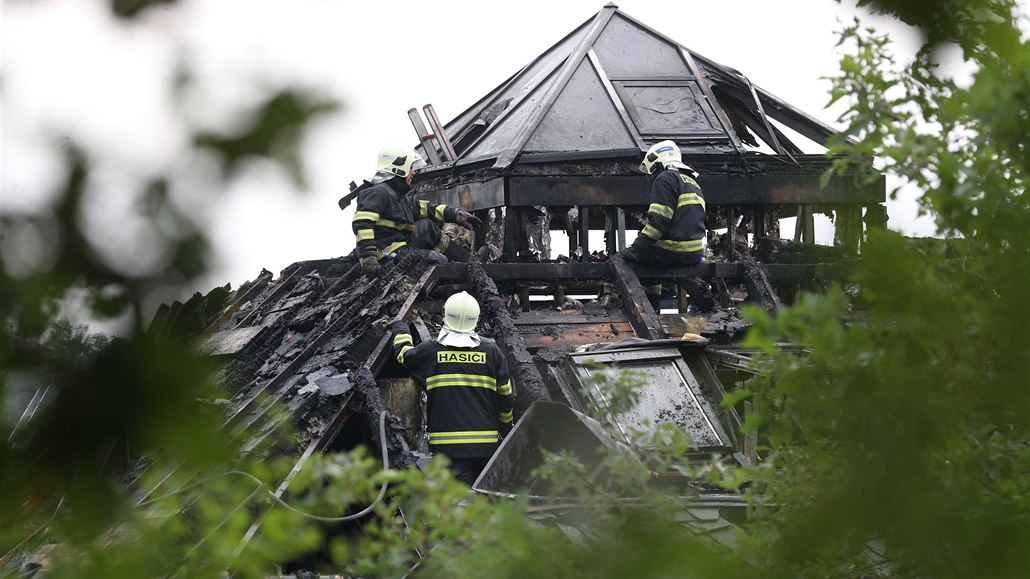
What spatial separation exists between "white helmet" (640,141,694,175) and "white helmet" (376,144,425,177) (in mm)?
2319

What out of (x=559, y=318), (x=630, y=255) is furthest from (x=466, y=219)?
(x=559, y=318)

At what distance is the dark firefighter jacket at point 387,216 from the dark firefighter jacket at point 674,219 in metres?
2.12

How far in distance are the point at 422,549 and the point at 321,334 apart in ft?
11.7

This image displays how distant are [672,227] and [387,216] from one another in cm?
279

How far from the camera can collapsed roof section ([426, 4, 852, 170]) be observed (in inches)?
441

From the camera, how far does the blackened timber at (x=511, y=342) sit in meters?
7.41

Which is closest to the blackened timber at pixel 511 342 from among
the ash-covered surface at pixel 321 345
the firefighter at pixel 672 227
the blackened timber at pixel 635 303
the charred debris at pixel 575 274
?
the charred debris at pixel 575 274

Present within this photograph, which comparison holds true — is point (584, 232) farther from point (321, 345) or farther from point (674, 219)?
point (321, 345)

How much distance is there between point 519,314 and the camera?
28.9 ft

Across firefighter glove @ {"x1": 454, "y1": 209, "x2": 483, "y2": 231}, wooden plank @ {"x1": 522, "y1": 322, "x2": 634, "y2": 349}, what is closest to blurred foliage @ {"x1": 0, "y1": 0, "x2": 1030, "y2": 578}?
wooden plank @ {"x1": 522, "y1": 322, "x2": 634, "y2": 349}

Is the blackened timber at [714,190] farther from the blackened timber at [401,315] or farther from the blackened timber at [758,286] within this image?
the blackened timber at [401,315]

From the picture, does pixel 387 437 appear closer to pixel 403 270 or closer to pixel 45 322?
pixel 403 270

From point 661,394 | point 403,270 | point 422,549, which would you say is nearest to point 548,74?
point 403,270

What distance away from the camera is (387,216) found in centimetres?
1012
